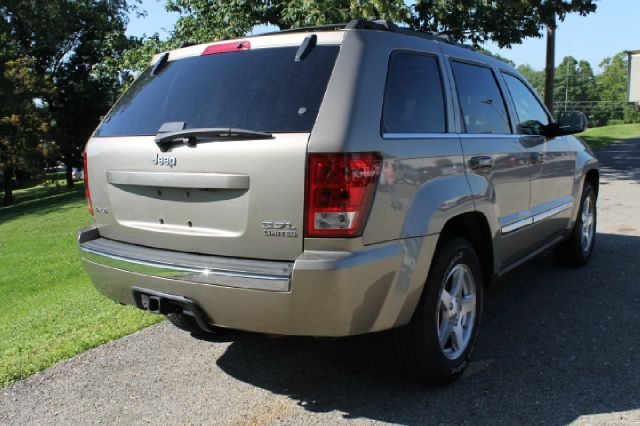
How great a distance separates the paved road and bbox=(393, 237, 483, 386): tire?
16cm

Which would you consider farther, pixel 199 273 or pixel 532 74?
pixel 532 74

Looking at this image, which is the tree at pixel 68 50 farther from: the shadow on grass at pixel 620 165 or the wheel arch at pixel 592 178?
the wheel arch at pixel 592 178

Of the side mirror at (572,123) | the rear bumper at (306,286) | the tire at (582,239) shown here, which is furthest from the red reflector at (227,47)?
the tire at (582,239)

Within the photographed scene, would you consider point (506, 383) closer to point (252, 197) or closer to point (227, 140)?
point (252, 197)

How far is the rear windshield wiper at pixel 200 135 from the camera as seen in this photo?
288 cm

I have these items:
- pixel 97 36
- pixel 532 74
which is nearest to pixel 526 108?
pixel 97 36

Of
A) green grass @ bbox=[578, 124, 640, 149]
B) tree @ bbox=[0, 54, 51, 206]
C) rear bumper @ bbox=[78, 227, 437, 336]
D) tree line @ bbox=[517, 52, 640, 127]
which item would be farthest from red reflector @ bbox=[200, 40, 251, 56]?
tree line @ bbox=[517, 52, 640, 127]

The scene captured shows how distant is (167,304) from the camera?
10.2ft

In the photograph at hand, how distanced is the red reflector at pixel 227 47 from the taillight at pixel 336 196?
0.98 meters

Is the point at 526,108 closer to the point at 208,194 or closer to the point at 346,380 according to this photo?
the point at 346,380

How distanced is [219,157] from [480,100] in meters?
2.01

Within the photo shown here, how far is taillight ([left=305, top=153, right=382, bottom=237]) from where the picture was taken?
8.93 feet

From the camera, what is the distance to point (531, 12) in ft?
52.4

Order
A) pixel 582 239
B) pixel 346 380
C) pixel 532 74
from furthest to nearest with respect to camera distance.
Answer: pixel 532 74, pixel 582 239, pixel 346 380
